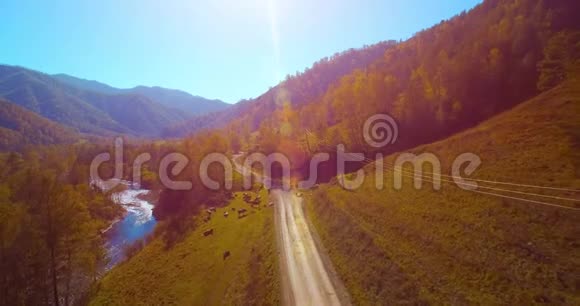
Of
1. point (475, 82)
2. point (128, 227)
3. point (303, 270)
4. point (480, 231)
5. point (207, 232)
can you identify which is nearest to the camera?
point (480, 231)

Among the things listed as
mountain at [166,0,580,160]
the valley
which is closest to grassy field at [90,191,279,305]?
the valley

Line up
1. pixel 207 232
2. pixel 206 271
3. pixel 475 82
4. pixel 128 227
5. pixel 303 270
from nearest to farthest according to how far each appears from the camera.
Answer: pixel 303 270
pixel 206 271
pixel 207 232
pixel 475 82
pixel 128 227

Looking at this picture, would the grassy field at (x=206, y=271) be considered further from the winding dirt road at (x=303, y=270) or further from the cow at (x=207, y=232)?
the winding dirt road at (x=303, y=270)

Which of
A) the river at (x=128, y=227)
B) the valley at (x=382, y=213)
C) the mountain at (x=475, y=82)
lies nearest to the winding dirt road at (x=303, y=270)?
the valley at (x=382, y=213)

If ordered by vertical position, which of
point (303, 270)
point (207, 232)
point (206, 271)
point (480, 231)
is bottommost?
point (206, 271)

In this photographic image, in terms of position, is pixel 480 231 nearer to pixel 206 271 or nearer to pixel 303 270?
pixel 303 270

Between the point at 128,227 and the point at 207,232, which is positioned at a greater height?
the point at 207,232

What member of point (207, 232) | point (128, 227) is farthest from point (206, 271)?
point (128, 227)

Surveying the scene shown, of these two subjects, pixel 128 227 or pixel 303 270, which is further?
pixel 128 227

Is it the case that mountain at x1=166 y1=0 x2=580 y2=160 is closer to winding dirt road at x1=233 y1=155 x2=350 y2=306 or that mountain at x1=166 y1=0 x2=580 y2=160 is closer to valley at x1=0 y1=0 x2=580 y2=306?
valley at x1=0 y1=0 x2=580 y2=306
